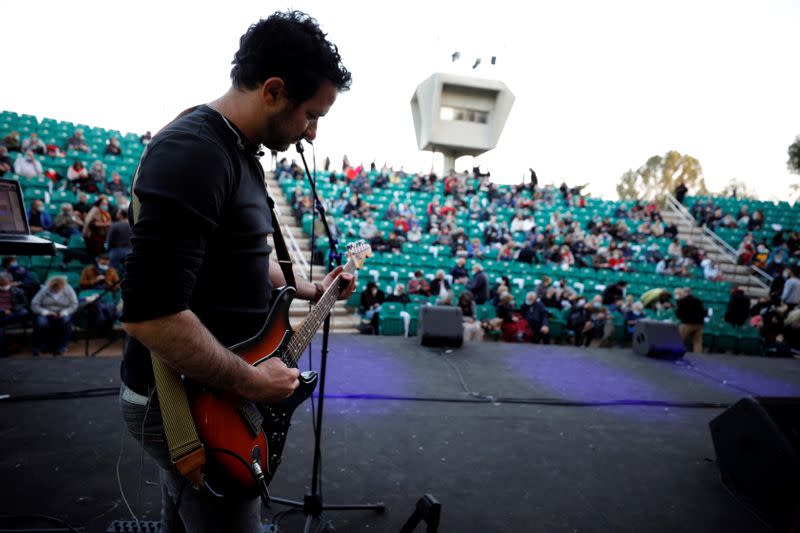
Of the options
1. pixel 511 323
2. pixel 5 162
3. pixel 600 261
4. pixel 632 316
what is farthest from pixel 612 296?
pixel 5 162

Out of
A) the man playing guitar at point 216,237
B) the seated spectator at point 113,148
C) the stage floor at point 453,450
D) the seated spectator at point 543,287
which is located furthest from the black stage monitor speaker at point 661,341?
the seated spectator at point 113,148

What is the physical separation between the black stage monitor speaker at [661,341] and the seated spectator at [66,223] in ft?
30.2

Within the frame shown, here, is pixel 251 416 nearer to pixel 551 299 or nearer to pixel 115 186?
pixel 551 299

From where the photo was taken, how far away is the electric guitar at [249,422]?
1032 mm

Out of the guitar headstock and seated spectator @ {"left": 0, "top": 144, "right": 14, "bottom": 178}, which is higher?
seated spectator @ {"left": 0, "top": 144, "right": 14, "bottom": 178}

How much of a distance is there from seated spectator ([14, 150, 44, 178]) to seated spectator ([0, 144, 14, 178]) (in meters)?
0.12

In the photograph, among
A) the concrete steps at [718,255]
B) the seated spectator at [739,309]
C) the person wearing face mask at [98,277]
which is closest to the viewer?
the person wearing face mask at [98,277]

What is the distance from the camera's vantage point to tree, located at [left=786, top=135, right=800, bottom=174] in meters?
24.7

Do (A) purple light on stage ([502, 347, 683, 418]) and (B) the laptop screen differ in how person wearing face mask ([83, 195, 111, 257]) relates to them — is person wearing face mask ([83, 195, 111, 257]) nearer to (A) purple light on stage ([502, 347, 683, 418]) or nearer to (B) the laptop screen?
(B) the laptop screen

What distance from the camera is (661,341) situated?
5.95m

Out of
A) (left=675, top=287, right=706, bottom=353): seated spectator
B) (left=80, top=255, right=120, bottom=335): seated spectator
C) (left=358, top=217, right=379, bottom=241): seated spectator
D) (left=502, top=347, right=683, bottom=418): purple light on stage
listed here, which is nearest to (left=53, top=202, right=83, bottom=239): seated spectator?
(left=80, top=255, right=120, bottom=335): seated spectator

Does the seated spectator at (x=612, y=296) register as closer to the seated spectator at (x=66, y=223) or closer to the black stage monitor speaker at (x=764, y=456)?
the black stage monitor speaker at (x=764, y=456)

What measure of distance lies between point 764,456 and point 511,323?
217 inches

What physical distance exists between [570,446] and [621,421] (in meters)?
0.86
